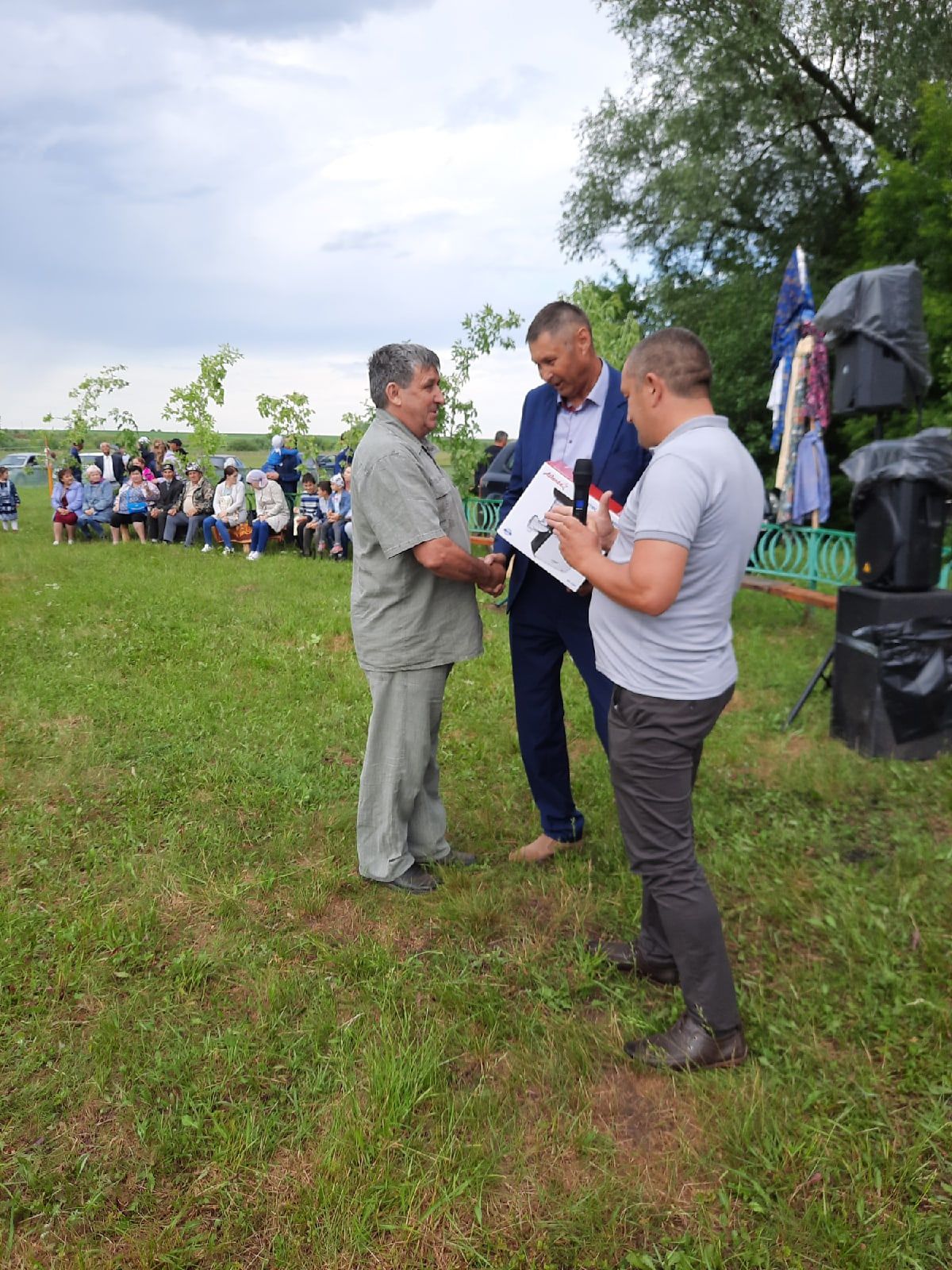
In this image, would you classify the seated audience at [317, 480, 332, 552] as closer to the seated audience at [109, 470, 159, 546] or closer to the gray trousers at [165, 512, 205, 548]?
the gray trousers at [165, 512, 205, 548]

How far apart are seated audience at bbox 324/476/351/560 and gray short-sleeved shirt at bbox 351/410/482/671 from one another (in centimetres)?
945

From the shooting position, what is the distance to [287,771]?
4.74m

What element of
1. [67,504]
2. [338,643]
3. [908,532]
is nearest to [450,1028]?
[908,532]

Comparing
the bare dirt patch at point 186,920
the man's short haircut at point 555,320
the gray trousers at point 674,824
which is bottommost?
the bare dirt patch at point 186,920

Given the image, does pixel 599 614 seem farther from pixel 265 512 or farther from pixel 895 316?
pixel 265 512

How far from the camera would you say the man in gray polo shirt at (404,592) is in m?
3.09

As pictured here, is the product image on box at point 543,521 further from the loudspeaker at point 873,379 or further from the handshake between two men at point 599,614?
the loudspeaker at point 873,379

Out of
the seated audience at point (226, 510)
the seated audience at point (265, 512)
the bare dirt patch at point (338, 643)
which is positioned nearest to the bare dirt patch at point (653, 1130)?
the bare dirt patch at point (338, 643)

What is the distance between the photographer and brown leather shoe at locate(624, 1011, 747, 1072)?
96.2 inches

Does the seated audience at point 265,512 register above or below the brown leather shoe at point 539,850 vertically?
above

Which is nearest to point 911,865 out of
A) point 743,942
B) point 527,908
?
point 743,942

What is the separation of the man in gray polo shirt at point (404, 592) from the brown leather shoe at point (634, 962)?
776mm

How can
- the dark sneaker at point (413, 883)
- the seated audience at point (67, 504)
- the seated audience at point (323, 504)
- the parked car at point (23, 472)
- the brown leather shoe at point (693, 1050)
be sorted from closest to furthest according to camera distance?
1. the brown leather shoe at point (693, 1050)
2. the dark sneaker at point (413, 883)
3. the seated audience at point (323, 504)
4. the seated audience at point (67, 504)
5. the parked car at point (23, 472)

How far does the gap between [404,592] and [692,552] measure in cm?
128
